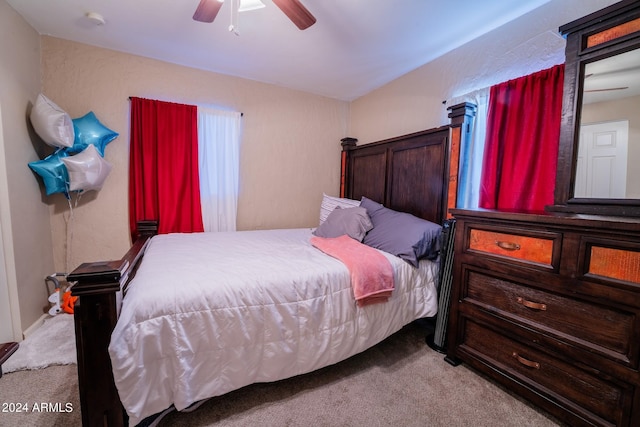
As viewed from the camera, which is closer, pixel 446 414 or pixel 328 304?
pixel 446 414

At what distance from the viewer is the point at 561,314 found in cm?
111

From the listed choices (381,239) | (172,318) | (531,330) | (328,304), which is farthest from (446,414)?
(172,318)

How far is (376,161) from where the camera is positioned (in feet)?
9.07

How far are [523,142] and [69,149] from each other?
137 inches

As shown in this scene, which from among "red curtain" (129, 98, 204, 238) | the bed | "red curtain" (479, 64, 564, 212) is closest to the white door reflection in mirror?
"red curtain" (479, 64, 564, 212)

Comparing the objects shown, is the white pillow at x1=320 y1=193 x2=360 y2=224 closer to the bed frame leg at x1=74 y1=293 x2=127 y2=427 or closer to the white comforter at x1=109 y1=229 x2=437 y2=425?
the white comforter at x1=109 y1=229 x2=437 y2=425

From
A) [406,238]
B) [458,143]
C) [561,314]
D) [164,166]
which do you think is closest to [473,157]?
[458,143]

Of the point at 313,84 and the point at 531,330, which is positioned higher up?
the point at 313,84

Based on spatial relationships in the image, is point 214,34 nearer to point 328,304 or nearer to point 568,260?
point 328,304

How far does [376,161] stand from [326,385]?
Result: 7.10 feet

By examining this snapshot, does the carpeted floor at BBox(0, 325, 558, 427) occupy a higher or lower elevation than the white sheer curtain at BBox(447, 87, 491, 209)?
lower

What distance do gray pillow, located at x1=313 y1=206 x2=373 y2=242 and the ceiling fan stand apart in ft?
4.64

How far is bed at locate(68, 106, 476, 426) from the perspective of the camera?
2.99 ft

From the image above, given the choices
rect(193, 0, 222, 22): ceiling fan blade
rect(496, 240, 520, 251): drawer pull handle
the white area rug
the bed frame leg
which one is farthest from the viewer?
the white area rug
